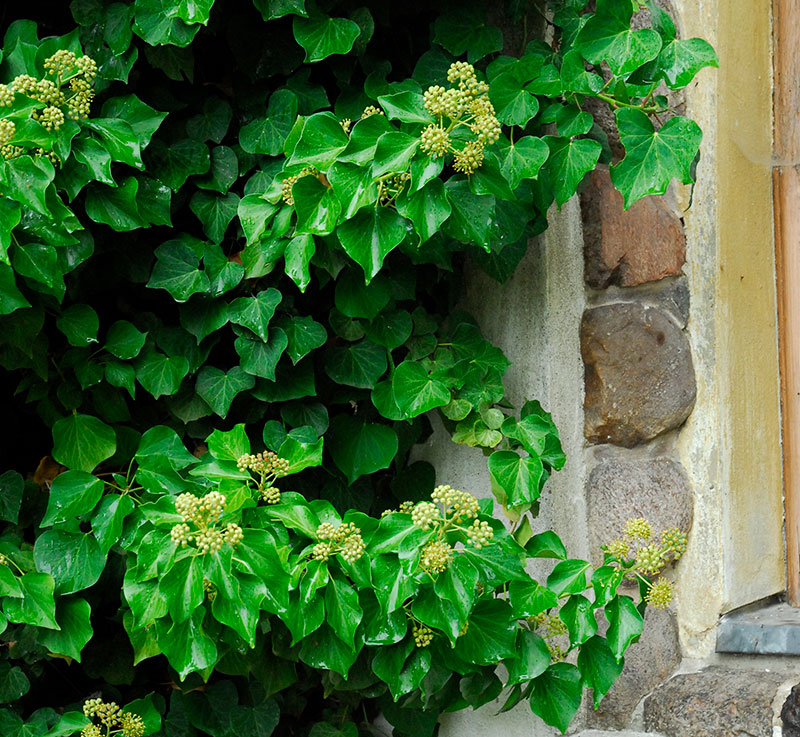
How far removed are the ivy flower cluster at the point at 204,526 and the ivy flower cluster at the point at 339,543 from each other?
0.10 m

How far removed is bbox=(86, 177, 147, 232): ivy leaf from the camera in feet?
4.05

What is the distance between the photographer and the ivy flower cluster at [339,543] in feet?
3.54

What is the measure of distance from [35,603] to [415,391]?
52 centimetres

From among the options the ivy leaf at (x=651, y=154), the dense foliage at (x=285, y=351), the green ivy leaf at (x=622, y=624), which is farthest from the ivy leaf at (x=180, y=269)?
the green ivy leaf at (x=622, y=624)

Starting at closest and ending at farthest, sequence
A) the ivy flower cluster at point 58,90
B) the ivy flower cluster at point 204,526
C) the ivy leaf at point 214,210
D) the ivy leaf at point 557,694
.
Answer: the ivy flower cluster at point 204,526
the ivy flower cluster at point 58,90
the ivy leaf at point 557,694
the ivy leaf at point 214,210

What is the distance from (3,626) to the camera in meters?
1.16

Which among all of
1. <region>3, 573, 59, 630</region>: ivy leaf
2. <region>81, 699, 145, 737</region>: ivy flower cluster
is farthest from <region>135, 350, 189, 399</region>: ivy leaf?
<region>81, 699, 145, 737</region>: ivy flower cluster

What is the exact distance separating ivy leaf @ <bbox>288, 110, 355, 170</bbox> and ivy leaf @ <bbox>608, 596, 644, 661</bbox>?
0.61 m

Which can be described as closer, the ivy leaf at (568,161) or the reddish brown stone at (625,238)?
the ivy leaf at (568,161)

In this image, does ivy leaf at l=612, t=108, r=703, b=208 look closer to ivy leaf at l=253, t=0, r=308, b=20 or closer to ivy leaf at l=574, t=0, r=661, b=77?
ivy leaf at l=574, t=0, r=661, b=77

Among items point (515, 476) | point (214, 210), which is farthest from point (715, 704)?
point (214, 210)

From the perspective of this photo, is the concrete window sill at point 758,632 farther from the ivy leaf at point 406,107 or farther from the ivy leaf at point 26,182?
the ivy leaf at point 26,182

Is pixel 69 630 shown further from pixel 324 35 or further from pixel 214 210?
pixel 324 35

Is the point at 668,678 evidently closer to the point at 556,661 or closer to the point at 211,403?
the point at 556,661
